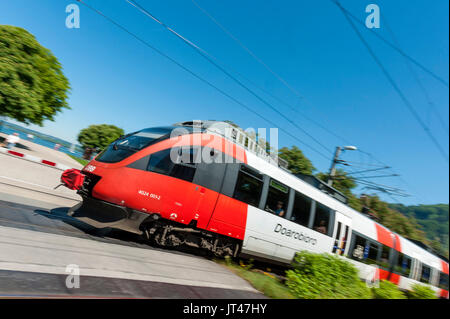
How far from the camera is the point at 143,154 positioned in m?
5.80

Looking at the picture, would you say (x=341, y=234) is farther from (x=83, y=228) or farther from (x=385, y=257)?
(x=83, y=228)

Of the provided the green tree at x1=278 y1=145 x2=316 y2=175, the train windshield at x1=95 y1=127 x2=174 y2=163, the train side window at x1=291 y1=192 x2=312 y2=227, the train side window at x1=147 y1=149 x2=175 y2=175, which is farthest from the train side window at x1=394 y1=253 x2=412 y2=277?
the green tree at x1=278 y1=145 x2=316 y2=175

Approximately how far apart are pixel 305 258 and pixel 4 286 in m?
5.93

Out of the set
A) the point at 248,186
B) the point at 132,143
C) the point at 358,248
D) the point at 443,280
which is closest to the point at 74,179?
the point at 132,143

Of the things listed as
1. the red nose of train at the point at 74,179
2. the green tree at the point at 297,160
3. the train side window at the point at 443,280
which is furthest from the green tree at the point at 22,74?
the train side window at the point at 443,280

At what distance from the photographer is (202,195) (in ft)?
20.7

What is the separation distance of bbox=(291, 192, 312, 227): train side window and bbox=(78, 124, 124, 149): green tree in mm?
35788

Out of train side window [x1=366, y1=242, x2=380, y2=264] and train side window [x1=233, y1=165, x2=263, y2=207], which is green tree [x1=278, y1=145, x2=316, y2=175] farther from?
train side window [x1=233, y1=165, x2=263, y2=207]

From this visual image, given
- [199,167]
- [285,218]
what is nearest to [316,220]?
[285,218]

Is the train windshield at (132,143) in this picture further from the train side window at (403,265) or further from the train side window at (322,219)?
the train side window at (403,265)

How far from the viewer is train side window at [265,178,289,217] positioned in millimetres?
7621

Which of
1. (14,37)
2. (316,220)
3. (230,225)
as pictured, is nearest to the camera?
(230,225)

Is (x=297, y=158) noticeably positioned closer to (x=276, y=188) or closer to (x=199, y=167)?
(x=276, y=188)

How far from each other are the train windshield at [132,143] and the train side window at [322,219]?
6.04 meters
